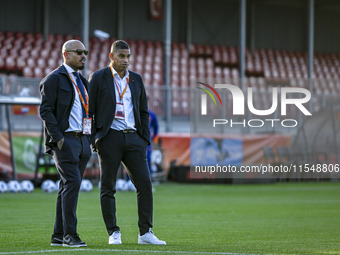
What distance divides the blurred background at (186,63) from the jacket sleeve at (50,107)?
1289cm

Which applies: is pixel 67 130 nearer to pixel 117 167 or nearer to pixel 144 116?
pixel 117 167

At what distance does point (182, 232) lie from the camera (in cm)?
1054

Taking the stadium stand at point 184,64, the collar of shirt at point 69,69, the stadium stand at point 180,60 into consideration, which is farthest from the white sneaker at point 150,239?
the stadium stand at point 180,60

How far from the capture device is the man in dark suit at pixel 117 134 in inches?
343

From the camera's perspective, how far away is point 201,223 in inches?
471

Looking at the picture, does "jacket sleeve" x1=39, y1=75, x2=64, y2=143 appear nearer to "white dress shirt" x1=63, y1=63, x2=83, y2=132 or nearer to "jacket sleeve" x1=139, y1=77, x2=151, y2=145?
"white dress shirt" x1=63, y1=63, x2=83, y2=132

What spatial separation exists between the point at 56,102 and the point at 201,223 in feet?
13.6

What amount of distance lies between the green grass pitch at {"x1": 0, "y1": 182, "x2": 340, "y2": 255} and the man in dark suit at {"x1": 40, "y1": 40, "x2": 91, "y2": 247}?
0.31m

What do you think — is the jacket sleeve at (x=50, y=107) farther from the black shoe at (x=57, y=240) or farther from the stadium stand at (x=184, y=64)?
the stadium stand at (x=184, y=64)

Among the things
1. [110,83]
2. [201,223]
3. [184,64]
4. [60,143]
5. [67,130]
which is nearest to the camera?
[60,143]

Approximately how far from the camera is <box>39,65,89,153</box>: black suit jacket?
8461 millimetres

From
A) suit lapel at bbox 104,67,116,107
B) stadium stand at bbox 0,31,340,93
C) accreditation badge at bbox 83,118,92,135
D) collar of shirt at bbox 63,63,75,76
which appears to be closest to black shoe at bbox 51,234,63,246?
accreditation badge at bbox 83,118,92,135

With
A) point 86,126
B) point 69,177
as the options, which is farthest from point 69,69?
point 69,177

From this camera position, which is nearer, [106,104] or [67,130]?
[67,130]
